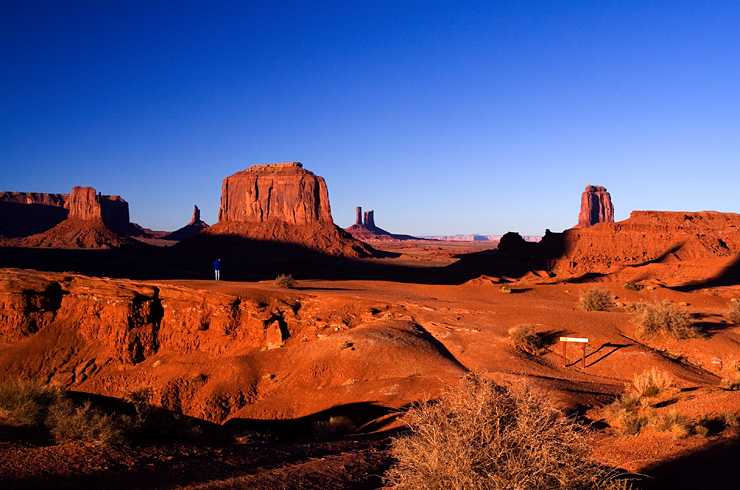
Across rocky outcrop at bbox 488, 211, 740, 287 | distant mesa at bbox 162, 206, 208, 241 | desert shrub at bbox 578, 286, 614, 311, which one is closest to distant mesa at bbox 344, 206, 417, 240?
distant mesa at bbox 162, 206, 208, 241

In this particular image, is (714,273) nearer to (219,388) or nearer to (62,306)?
(219,388)

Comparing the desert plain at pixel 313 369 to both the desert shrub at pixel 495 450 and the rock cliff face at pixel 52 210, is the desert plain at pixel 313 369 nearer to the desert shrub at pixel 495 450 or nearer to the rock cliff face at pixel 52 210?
the desert shrub at pixel 495 450

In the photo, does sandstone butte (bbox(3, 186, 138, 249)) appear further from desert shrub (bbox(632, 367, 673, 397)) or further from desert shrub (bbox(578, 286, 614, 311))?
desert shrub (bbox(632, 367, 673, 397))

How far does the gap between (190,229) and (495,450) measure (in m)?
144

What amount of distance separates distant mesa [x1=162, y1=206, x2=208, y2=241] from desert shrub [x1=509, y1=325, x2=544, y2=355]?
378 ft

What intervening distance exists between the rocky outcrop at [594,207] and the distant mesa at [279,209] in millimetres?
57771

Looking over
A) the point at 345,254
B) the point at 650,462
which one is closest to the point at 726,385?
the point at 650,462

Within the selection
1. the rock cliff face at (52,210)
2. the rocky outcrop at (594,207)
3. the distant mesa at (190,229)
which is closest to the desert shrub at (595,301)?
the rock cliff face at (52,210)

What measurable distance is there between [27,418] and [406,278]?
40198 mm

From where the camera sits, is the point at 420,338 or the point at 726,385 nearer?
the point at 726,385

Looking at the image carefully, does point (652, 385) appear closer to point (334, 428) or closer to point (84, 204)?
point (334, 428)

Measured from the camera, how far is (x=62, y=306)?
18859 mm

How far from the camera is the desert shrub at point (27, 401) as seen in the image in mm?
7641

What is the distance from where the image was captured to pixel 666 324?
16.4 metres
